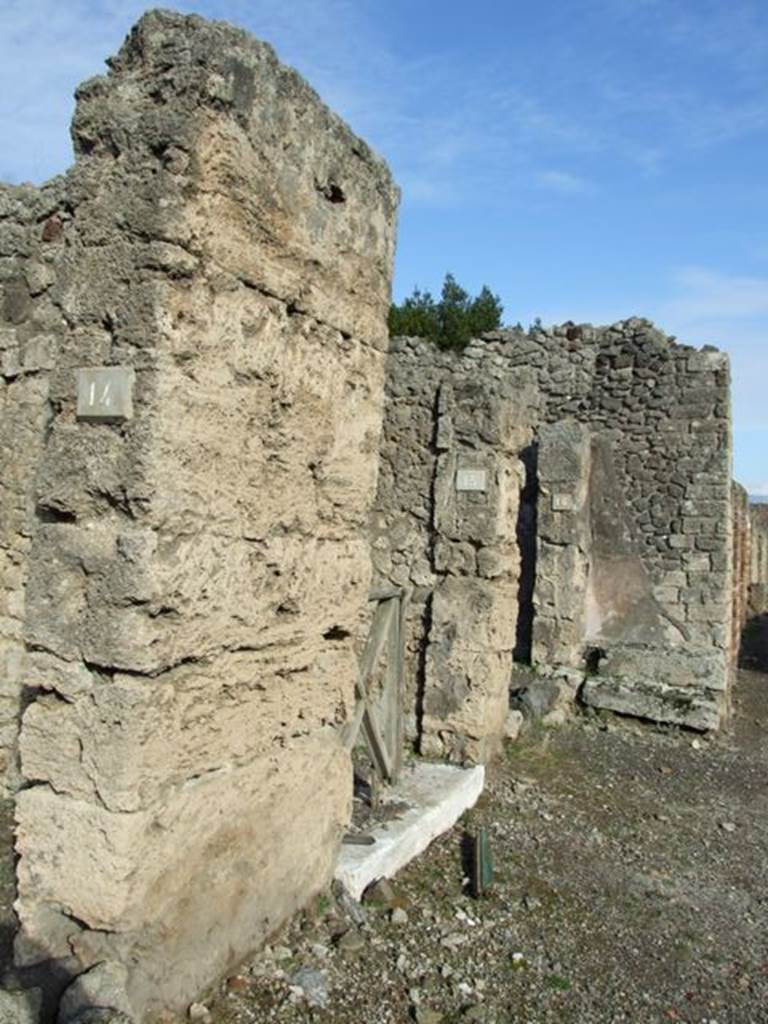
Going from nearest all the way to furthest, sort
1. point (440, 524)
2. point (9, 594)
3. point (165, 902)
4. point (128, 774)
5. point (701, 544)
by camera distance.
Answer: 1. point (128, 774)
2. point (165, 902)
3. point (9, 594)
4. point (440, 524)
5. point (701, 544)

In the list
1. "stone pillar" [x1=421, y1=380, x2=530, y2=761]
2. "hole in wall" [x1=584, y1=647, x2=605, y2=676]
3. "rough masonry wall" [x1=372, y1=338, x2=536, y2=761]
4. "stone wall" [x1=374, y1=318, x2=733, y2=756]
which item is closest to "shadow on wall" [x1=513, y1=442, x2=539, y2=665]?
"stone wall" [x1=374, y1=318, x2=733, y2=756]

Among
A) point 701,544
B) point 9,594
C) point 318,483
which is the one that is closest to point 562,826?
point 318,483

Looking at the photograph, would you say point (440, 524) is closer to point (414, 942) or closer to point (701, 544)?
point (414, 942)

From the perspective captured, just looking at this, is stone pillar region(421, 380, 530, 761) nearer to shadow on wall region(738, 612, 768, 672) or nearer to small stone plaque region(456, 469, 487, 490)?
small stone plaque region(456, 469, 487, 490)

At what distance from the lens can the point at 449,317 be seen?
26219 mm

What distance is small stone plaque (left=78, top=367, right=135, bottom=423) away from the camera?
278 centimetres

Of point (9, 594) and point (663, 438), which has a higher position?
point (663, 438)

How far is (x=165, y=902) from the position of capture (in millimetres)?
2926

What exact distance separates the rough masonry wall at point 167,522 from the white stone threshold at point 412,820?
2.90 feet

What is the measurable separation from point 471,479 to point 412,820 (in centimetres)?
267

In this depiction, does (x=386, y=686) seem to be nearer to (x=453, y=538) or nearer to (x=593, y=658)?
(x=453, y=538)

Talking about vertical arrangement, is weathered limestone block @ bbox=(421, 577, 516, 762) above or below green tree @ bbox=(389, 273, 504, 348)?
below

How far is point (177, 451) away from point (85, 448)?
0.29 meters

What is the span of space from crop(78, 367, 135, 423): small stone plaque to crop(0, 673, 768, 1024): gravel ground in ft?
6.40
